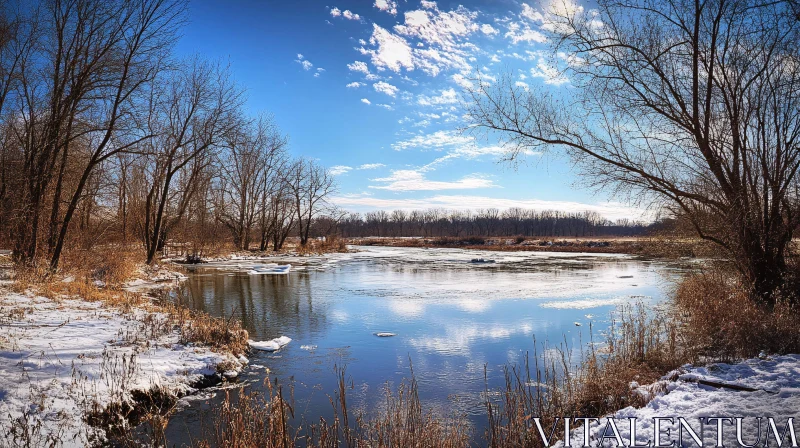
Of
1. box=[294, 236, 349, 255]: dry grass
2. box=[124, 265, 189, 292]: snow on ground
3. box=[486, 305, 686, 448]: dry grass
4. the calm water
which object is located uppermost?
box=[294, 236, 349, 255]: dry grass

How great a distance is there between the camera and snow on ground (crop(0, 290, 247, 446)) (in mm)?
4621

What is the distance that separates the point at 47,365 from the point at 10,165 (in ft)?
36.3

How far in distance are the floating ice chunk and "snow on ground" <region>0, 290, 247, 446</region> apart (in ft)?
2.79

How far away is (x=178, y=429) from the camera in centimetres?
514

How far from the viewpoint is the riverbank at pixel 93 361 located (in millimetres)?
4625

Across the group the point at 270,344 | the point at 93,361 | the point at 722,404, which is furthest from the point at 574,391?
the point at 93,361

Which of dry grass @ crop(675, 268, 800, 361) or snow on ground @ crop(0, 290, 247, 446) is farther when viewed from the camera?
dry grass @ crop(675, 268, 800, 361)

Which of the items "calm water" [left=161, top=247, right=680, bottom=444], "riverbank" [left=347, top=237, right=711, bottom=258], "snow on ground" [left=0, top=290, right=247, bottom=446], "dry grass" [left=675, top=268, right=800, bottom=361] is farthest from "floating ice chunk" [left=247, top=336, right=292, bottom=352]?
"riverbank" [left=347, top=237, right=711, bottom=258]

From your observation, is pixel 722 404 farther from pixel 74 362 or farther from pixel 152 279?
pixel 152 279

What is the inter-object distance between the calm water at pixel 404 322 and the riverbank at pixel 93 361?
0.53m

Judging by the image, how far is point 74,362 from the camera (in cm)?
580

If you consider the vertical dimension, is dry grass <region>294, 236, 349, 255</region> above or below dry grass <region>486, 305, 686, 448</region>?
above

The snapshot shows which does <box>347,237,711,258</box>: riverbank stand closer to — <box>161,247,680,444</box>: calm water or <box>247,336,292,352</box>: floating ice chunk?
<box>161,247,680,444</box>: calm water

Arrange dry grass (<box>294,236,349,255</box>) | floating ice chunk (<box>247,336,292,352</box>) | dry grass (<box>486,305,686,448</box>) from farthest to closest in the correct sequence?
dry grass (<box>294,236,349,255</box>) < floating ice chunk (<box>247,336,292,352</box>) < dry grass (<box>486,305,686,448</box>)
